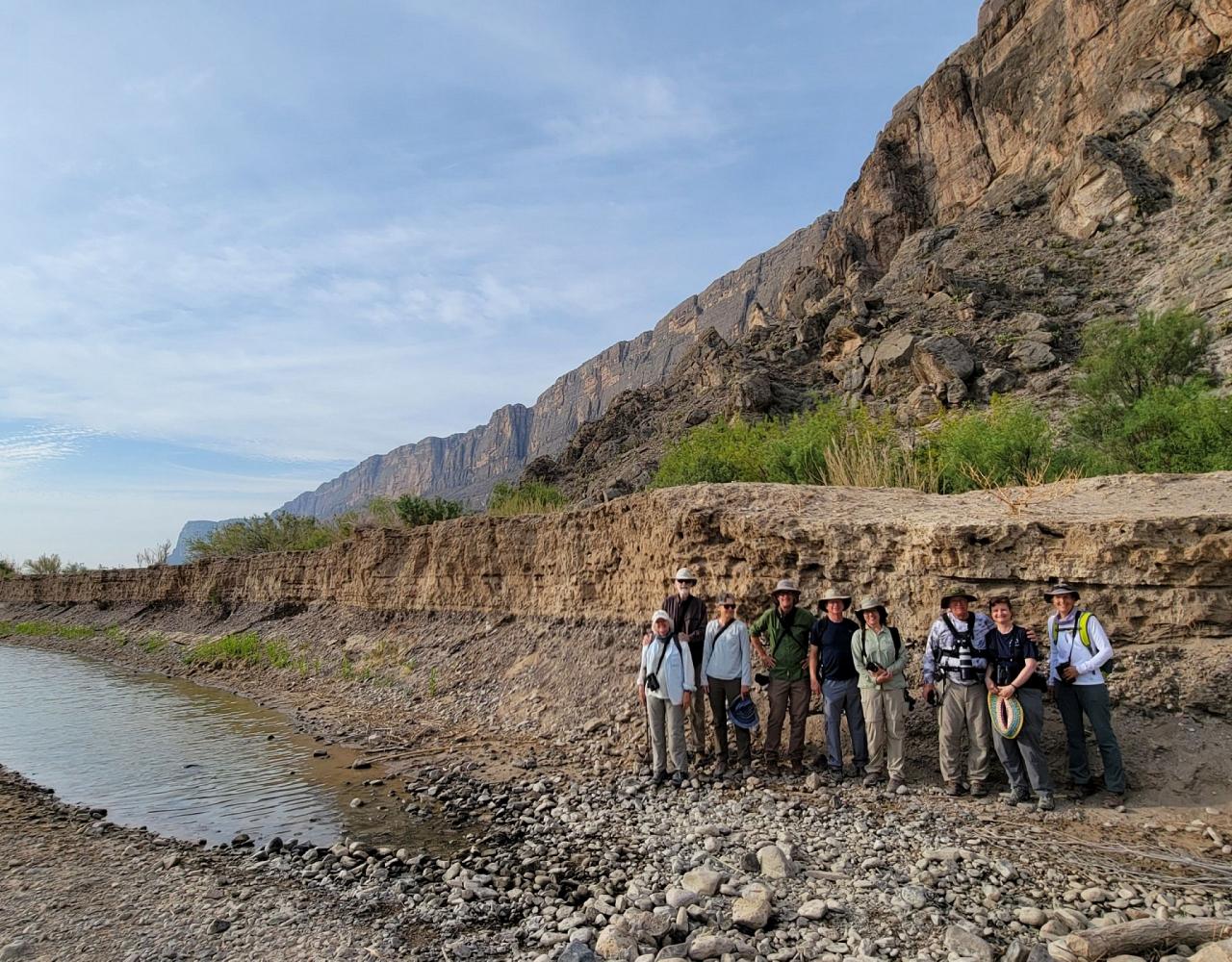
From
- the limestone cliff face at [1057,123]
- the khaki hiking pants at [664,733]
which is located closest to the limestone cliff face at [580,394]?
the limestone cliff face at [1057,123]

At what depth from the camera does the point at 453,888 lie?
5.09 m

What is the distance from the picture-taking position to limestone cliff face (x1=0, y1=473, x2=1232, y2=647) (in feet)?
20.9

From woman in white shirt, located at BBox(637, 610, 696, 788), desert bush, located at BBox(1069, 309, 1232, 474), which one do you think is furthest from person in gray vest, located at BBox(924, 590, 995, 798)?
desert bush, located at BBox(1069, 309, 1232, 474)

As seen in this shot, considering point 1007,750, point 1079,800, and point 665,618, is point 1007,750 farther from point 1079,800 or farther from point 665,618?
point 665,618

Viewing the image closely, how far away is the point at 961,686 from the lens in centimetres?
616

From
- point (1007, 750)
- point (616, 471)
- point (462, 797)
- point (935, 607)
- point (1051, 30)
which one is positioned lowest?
point (462, 797)

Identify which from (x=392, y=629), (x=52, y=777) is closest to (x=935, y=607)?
(x=52, y=777)

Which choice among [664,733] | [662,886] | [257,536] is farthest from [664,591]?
[257,536]

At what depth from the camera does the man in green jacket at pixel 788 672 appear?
7.09 m

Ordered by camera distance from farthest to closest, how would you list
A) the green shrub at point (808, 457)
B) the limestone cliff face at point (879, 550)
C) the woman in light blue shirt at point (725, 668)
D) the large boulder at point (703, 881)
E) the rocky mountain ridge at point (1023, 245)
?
the rocky mountain ridge at point (1023, 245)
the green shrub at point (808, 457)
the woman in light blue shirt at point (725, 668)
the limestone cliff face at point (879, 550)
the large boulder at point (703, 881)

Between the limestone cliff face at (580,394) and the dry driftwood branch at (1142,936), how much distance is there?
98.3m

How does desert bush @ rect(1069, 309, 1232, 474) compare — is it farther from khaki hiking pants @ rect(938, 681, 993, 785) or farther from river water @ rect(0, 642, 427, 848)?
river water @ rect(0, 642, 427, 848)

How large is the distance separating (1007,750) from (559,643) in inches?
287

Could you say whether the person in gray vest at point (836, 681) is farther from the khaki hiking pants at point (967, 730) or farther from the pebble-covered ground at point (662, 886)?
the khaki hiking pants at point (967, 730)
